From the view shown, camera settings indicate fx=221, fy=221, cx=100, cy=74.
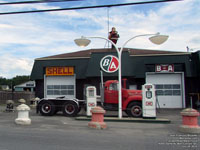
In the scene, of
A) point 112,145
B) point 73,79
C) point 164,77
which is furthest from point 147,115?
point 73,79

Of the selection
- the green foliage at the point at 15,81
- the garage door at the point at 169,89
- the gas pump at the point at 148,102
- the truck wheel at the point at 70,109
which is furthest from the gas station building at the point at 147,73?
the green foliage at the point at 15,81

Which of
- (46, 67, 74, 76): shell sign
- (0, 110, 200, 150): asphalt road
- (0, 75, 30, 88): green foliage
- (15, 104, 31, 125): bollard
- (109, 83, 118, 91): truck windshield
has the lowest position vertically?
(0, 110, 200, 150): asphalt road

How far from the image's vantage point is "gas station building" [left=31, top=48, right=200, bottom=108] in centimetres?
1886

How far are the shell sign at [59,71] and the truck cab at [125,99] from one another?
7200 millimetres

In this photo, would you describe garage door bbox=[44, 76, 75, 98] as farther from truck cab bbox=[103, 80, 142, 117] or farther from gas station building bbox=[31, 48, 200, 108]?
truck cab bbox=[103, 80, 142, 117]

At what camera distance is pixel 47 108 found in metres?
14.2

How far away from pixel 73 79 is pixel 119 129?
1181 centimetres

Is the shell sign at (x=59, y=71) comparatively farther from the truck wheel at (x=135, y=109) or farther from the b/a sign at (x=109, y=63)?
the truck wheel at (x=135, y=109)

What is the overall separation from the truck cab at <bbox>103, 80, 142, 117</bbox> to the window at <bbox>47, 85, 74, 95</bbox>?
7.60m

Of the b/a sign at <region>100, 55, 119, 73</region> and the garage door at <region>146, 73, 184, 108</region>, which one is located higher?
the b/a sign at <region>100, 55, 119, 73</region>

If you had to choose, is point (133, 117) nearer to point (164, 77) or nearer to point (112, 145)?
point (112, 145)

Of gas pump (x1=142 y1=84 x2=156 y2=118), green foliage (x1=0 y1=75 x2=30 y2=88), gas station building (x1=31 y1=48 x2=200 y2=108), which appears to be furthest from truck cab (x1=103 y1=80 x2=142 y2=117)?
green foliage (x1=0 y1=75 x2=30 y2=88)

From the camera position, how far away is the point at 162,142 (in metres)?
7.26

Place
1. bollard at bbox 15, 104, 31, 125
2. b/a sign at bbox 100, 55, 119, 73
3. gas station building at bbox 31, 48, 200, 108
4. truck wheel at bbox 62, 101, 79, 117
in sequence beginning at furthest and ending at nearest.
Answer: gas station building at bbox 31, 48, 200, 108 < b/a sign at bbox 100, 55, 119, 73 < truck wheel at bbox 62, 101, 79, 117 < bollard at bbox 15, 104, 31, 125
